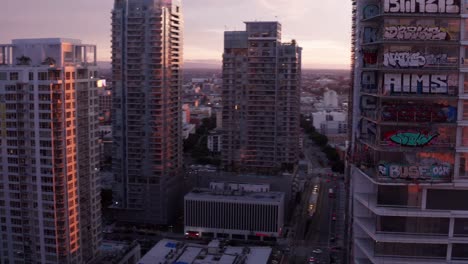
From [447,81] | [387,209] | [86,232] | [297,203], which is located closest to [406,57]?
[447,81]

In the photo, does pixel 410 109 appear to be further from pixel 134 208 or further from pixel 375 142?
pixel 134 208

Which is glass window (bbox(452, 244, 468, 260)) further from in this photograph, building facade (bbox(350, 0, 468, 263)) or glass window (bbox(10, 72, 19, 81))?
glass window (bbox(10, 72, 19, 81))

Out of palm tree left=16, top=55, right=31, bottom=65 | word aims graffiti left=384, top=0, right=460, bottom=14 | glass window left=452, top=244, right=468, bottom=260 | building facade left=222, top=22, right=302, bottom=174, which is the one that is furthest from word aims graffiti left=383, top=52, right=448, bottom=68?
building facade left=222, top=22, right=302, bottom=174

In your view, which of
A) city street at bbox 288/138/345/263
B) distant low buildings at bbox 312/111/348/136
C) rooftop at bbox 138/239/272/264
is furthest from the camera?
distant low buildings at bbox 312/111/348/136

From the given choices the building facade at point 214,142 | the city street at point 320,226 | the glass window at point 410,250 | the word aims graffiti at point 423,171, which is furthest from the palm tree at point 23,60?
the building facade at point 214,142

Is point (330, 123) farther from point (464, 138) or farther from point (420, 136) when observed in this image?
point (420, 136)

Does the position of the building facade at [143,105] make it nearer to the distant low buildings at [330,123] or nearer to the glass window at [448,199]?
the glass window at [448,199]

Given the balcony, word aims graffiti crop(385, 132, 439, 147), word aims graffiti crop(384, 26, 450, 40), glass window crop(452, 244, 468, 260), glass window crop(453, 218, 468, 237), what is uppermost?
word aims graffiti crop(384, 26, 450, 40)
